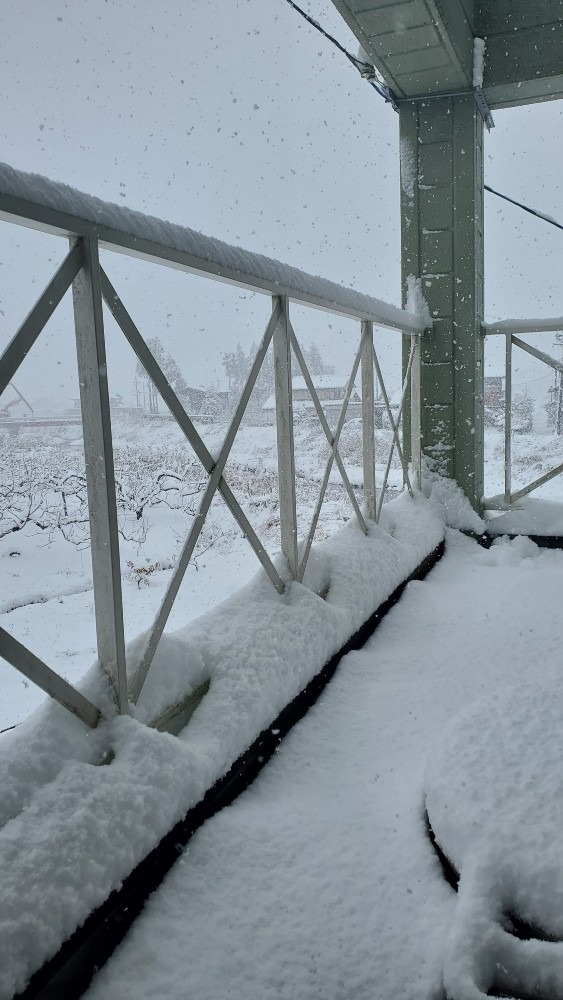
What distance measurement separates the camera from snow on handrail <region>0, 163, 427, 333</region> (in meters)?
0.91

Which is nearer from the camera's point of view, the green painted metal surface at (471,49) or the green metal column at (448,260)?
the green painted metal surface at (471,49)

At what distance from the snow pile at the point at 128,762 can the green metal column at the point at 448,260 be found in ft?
7.21

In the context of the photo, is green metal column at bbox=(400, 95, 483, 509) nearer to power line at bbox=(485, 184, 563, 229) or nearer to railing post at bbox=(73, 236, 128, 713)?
power line at bbox=(485, 184, 563, 229)

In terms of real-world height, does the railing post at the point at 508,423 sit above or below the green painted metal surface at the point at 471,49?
below

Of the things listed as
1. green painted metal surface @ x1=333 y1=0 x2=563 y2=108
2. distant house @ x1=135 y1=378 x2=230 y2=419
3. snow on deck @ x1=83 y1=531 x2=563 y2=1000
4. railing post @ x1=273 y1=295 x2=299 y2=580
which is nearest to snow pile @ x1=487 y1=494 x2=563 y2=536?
snow on deck @ x1=83 y1=531 x2=563 y2=1000

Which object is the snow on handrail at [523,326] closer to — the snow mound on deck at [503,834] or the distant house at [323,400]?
the distant house at [323,400]

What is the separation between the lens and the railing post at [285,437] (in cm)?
182

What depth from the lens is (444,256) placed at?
3619 millimetres

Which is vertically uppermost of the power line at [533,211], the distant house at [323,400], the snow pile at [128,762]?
the power line at [533,211]

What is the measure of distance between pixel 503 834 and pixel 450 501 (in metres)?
2.79

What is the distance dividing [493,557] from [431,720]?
1.82m

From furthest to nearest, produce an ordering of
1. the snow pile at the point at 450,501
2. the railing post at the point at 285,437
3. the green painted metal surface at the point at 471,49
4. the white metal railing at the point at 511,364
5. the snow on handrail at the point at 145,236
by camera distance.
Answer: the snow pile at the point at 450,501 → the white metal railing at the point at 511,364 → the green painted metal surface at the point at 471,49 → the railing post at the point at 285,437 → the snow on handrail at the point at 145,236

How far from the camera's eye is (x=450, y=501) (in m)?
3.69

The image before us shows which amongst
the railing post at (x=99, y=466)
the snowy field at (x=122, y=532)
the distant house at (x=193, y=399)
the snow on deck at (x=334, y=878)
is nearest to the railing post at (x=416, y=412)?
the snowy field at (x=122, y=532)
